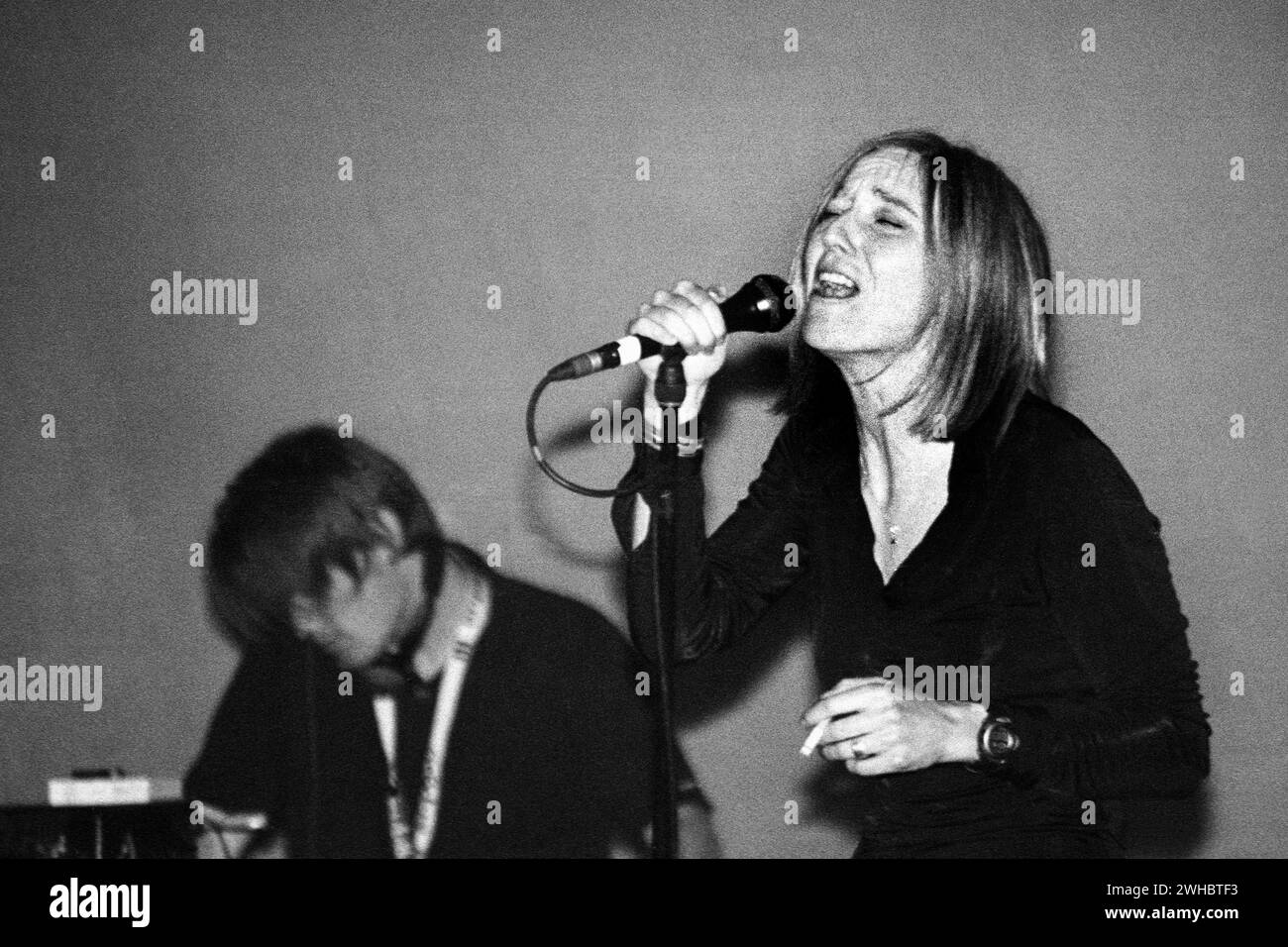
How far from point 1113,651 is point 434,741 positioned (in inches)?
44.3

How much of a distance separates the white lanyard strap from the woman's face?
0.74 meters

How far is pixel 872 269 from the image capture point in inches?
84.1

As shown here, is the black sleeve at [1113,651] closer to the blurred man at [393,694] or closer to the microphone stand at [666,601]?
the microphone stand at [666,601]

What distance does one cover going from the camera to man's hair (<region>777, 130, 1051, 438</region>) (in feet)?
6.91

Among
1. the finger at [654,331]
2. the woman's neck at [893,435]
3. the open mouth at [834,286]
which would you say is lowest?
the woman's neck at [893,435]

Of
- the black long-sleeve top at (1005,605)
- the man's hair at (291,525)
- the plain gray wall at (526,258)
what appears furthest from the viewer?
the man's hair at (291,525)

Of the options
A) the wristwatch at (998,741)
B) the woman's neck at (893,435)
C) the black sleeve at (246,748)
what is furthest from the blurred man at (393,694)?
the wristwatch at (998,741)

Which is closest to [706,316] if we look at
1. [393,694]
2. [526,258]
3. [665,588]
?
[665,588]

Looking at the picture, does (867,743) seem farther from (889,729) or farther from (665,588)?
(665,588)

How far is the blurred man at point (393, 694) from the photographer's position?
93.5 inches

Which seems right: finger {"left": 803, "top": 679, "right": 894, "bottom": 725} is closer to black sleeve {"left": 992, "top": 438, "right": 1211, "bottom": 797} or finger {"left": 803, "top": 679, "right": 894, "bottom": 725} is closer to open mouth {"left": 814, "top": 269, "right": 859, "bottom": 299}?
black sleeve {"left": 992, "top": 438, "right": 1211, "bottom": 797}
